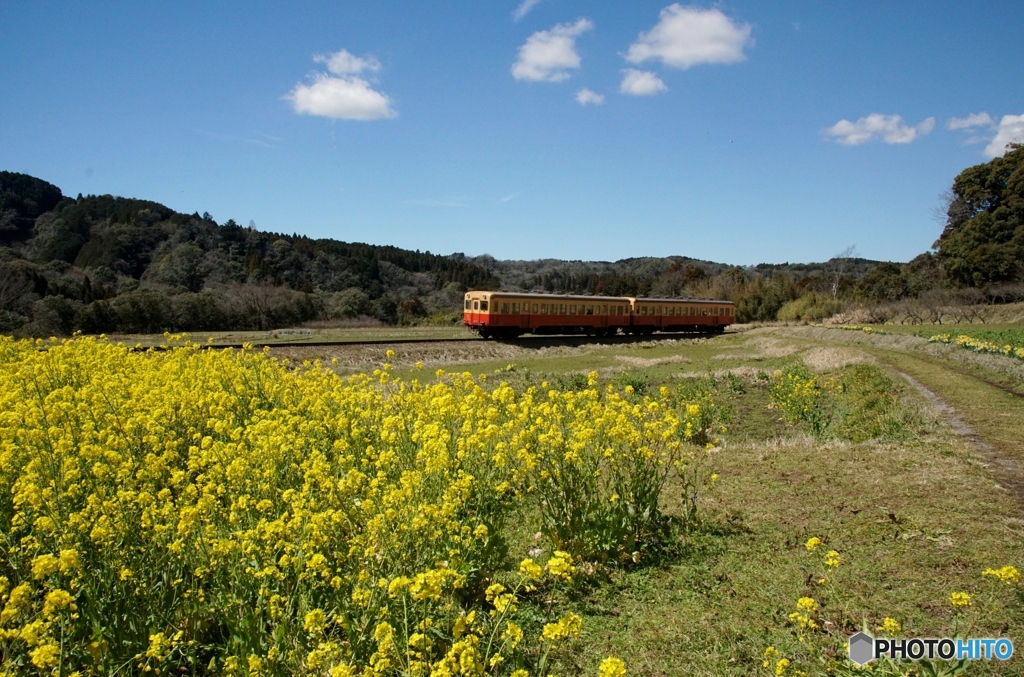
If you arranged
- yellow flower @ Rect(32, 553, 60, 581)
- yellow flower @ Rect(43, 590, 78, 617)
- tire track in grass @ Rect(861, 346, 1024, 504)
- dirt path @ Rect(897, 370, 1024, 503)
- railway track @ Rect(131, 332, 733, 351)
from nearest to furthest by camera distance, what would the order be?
yellow flower @ Rect(43, 590, 78, 617) < yellow flower @ Rect(32, 553, 60, 581) < dirt path @ Rect(897, 370, 1024, 503) < tire track in grass @ Rect(861, 346, 1024, 504) < railway track @ Rect(131, 332, 733, 351)

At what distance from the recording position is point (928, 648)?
3.24 metres

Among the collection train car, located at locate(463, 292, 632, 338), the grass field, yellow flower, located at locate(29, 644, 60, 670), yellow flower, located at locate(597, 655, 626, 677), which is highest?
train car, located at locate(463, 292, 632, 338)

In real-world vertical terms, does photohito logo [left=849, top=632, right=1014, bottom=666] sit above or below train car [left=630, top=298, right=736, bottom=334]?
below

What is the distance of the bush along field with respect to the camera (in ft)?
9.41

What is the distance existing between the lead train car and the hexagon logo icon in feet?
87.0

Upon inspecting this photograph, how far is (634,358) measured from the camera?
26234mm

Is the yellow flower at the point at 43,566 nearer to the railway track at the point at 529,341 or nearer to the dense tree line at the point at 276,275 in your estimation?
the railway track at the point at 529,341

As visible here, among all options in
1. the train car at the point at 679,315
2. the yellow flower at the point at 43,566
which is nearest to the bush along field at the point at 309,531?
the yellow flower at the point at 43,566

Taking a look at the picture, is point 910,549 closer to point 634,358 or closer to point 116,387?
point 116,387

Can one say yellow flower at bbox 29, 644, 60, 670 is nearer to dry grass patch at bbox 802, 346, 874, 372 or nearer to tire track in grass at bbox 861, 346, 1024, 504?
tire track in grass at bbox 861, 346, 1024, 504

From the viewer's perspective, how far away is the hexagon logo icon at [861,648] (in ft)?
10.4

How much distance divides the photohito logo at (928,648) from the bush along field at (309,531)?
1.36 meters

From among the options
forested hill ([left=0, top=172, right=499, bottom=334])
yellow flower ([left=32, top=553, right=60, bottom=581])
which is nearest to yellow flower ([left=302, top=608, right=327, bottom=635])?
yellow flower ([left=32, top=553, right=60, bottom=581])

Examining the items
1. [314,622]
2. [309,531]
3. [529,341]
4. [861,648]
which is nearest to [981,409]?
[861,648]
